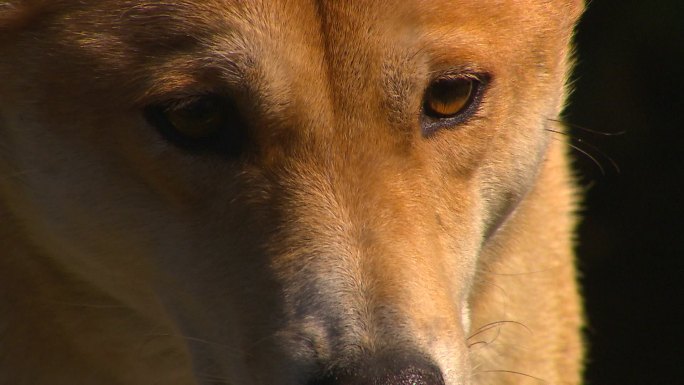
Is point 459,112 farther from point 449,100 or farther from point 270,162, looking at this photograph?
point 270,162

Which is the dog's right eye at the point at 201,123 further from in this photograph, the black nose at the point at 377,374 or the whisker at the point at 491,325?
the whisker at the point at 491,325

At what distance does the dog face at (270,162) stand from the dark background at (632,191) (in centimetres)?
287

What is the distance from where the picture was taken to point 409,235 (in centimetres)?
276

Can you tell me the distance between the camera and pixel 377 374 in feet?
8.32

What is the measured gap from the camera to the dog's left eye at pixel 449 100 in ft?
9.59

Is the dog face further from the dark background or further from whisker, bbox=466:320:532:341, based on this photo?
the dark background

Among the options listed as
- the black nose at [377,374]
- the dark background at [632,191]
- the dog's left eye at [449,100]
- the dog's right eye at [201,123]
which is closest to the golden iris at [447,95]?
the dog's left eye at [449,100]

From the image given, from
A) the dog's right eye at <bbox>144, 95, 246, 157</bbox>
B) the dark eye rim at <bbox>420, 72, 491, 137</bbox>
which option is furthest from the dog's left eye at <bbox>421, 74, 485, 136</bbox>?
the dog's right eye at <bbox>144, 95, 246, 157</bbox>

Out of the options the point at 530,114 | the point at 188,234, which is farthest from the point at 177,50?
the point at 530,114

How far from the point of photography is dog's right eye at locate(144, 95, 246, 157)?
9.09ft

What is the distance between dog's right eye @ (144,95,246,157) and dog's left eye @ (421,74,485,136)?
1.41 ft

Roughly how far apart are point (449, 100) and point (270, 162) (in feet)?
1.47

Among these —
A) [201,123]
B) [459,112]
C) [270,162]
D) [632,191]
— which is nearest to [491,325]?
[459,112]

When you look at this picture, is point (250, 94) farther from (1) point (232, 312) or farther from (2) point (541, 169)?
(2) point (541, 169)
